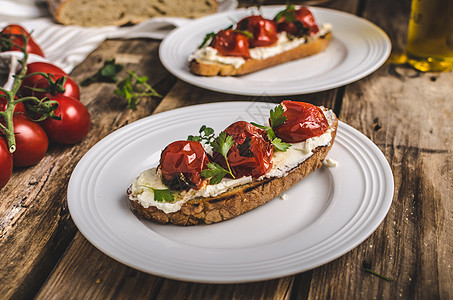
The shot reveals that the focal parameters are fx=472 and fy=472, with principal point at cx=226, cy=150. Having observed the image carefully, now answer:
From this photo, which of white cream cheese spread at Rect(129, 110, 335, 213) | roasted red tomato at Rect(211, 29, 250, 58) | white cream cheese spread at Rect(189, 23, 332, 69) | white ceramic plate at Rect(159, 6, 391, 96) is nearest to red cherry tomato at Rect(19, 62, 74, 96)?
white ceramic plate at Rect(159, 6, 391, 96)

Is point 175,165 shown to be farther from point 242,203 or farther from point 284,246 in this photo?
point 284,246

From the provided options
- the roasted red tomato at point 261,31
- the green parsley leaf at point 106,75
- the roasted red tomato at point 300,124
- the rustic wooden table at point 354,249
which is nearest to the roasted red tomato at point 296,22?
the roasted red tomato at point 261,31

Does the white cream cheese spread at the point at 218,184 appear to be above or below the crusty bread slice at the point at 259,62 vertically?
above

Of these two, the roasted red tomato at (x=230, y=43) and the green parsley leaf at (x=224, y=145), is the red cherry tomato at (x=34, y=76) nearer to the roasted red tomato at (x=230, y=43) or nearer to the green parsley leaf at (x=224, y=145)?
the roasted red tomato at (x=230, y=43)

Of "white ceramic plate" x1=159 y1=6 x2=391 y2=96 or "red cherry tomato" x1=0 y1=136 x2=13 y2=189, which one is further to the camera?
"white ceramic plate" x1=159 y1=6 x2=391 y2=96

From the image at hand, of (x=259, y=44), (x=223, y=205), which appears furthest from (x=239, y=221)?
(x=259, y=44)

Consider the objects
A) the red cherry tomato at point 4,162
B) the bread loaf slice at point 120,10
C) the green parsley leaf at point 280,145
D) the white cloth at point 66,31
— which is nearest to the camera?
the green parsley leaf at point 280,145

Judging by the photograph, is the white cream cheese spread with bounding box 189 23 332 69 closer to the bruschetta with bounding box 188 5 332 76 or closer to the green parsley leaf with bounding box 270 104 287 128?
the bruschetta with bounding box 188 5 332 76

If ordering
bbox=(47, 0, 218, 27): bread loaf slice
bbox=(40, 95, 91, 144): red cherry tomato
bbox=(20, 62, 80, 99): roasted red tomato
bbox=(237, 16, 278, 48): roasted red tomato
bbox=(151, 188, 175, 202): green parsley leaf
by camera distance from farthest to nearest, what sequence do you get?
bbox=(47, 0, 218, 27): bread loaf slice
bbox=(237, 16, 278, 48): roasted red tomato
bbox=(20, 62, 80, 99): roasted red tomato
bbox=(40, 95, 91, 144): red cherry tomato
bbox=(151, 188, 175, 202): green parsley leaf
